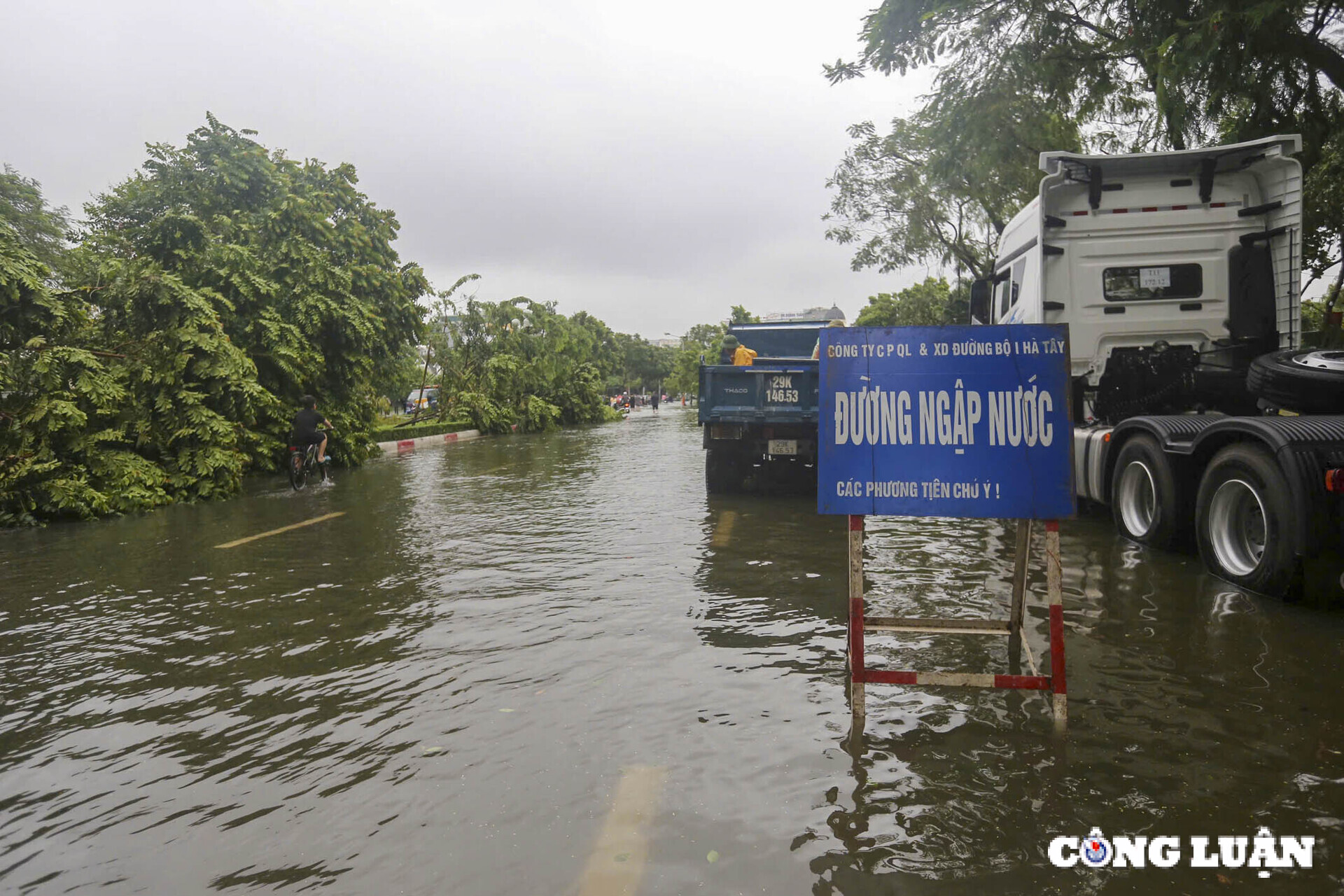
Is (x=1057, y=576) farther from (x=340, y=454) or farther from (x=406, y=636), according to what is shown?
(x=340, y=454)

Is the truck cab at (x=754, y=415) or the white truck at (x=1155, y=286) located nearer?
the white truck at (x=1155, y=286)

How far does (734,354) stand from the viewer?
12211 mm

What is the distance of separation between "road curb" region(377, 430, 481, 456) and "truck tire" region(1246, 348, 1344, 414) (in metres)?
21.4

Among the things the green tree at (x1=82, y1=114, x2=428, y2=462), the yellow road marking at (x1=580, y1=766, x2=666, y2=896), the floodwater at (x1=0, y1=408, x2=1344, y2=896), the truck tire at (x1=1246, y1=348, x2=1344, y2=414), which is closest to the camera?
the yellow road marking at (x1=580, y1=766, x2=666, y2=896)

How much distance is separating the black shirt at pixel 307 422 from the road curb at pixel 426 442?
9.20 meters

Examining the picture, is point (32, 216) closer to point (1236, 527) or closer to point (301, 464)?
point (301, 464)

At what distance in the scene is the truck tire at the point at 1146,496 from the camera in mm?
6828

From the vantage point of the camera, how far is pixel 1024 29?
45.5 feet

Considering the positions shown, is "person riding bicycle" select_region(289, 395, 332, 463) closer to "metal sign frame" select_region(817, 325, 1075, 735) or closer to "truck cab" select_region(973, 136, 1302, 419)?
"truck cab" select_region(973, 136, 1302, 419)

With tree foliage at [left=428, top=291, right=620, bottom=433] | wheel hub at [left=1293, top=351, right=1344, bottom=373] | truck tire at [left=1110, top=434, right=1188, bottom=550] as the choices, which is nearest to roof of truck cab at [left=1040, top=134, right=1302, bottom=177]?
wheel hub at [left=1293, top=351, right=1344, bottom=373]

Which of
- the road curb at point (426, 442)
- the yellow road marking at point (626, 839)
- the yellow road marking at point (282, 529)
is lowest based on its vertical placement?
the yellow road marking at point (626, 839)

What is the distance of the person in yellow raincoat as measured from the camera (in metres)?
12.0

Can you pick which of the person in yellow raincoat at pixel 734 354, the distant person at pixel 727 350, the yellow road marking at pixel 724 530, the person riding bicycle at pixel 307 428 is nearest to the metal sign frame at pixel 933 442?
the yellow road marking at pixel 724 530

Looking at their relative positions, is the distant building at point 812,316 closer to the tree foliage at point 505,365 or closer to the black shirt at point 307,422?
the black shirt at point 307,422
